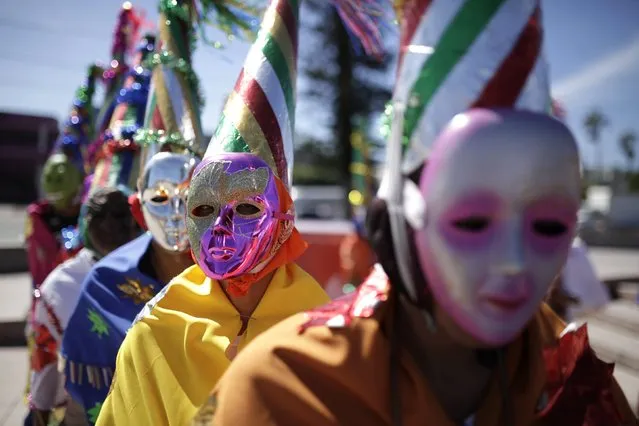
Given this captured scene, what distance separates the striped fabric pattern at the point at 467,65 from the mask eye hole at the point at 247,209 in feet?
3.69

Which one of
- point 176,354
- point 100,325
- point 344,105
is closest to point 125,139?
point 100,325

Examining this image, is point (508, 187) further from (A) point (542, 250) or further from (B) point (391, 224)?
(B) point (391, 224)

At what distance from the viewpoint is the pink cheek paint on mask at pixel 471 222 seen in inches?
45.6

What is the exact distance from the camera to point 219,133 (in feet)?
8.13

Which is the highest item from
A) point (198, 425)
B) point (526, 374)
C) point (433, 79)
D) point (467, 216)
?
point (433, 79)

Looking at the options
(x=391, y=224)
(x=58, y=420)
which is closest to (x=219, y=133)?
(x=391, y=224)

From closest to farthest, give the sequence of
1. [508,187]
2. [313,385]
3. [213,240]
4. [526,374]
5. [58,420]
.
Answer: [508,187]
[313,385]
[526,374]
[213,240]
[58,420]

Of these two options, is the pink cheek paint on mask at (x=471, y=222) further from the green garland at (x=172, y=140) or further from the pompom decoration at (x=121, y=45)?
the pompom decoration at (x=121, y=45)

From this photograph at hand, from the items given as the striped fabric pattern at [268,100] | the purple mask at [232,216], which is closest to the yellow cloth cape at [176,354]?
the purple mask at [232,216]

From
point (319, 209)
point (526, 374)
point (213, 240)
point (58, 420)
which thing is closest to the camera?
point (526, 374)

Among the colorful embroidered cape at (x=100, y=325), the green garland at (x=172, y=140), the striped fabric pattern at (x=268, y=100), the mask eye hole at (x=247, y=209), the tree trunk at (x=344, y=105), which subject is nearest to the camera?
the mask eye hole at (x=247, y=209)

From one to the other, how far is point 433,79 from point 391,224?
0.31 metres

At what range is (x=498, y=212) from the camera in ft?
3.80

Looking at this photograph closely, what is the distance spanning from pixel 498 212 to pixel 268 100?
4.94ft
